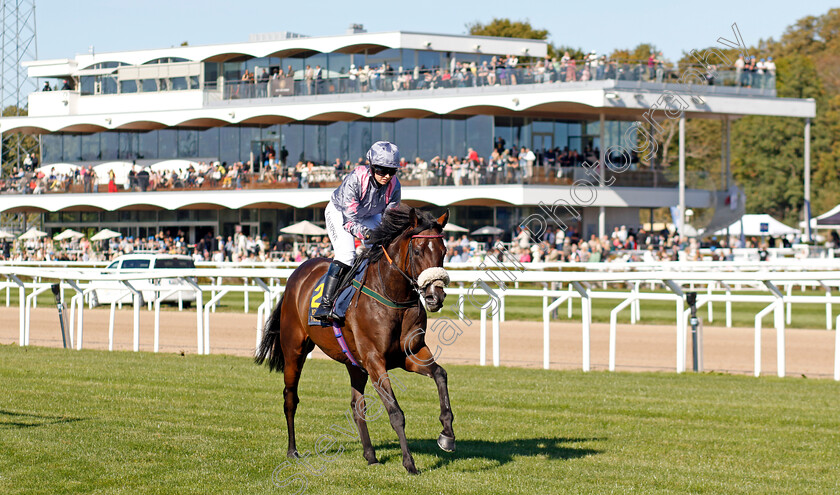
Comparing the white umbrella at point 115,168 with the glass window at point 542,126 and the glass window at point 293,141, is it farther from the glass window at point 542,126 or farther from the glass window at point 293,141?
the glass window at point 542,126

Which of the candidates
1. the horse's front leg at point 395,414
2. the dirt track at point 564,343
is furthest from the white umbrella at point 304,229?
the horse's front leg at point 395,414

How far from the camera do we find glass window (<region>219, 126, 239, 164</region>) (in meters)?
42.9

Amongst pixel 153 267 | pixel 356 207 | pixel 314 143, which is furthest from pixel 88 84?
pixel 356 207

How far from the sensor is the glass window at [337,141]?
40.2 m

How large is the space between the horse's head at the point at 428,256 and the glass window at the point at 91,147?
4357 cm

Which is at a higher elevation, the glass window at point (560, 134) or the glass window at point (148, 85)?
the glass window at point (148, 85)

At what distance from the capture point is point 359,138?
39938mm

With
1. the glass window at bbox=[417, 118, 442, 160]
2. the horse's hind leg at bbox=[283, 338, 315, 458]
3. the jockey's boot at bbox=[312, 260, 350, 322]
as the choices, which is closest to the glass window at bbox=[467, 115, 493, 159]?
Answer: the glass window at bbox=[417, 118, 442, 160]

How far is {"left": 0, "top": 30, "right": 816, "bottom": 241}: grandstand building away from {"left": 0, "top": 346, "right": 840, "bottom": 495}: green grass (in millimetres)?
21309

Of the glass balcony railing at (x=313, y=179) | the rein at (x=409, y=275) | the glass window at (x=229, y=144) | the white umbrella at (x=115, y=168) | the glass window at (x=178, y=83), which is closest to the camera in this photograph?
the rein at (x=409, y=275)

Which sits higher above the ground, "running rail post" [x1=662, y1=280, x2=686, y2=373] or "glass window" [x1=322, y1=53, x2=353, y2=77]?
"glass window" [x1=322, y1=53, x2=353, y2=77]

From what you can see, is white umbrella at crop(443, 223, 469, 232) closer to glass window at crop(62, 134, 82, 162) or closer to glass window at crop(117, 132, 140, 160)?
glass window at crop(117, 132, 140, 160)

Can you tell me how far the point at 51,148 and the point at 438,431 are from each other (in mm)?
44740

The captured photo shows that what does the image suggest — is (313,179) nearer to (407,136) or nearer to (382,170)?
(407,136)
